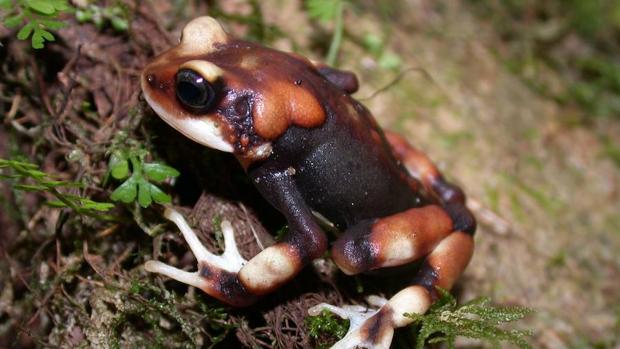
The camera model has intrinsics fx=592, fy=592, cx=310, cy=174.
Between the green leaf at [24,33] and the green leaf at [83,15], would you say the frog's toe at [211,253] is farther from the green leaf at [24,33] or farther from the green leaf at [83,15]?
the green leaf at [83,15]

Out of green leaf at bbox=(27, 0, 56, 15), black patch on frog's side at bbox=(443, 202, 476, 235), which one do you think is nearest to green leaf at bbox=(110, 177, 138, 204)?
green leaf at bbox=(27, 0, 56, 15)

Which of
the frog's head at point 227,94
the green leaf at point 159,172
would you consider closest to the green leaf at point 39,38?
the frog's head at point 227,94

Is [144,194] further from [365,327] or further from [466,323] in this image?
[466,323]

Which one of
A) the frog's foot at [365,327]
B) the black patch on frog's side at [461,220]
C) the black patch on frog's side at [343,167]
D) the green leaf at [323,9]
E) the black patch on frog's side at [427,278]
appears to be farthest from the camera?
the green leaf at [323,9]

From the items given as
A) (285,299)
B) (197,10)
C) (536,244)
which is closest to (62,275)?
(285,299)

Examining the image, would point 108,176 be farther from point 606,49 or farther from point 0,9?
point 606,49

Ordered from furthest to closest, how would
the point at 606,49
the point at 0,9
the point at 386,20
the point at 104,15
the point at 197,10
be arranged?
the point at 606,49 → the point at 386,20 → the point at 197,10 → the point at 104,15 → the point at 0,9

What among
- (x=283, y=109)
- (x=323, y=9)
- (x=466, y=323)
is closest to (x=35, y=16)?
(x=283, y=109)
